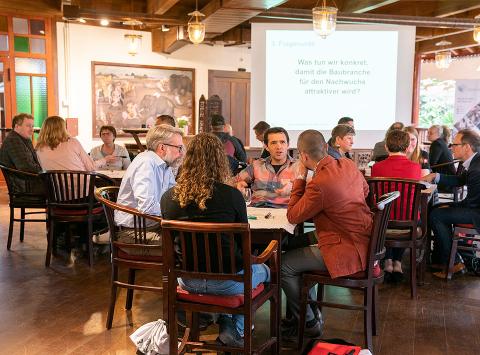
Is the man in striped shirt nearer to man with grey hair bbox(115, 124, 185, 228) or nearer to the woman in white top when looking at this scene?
man with grey hair bbox(115, 124, 185, 228)

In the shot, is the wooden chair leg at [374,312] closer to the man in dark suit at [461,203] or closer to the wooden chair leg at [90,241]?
the man in dark suit at [461,203]

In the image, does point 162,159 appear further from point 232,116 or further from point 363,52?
point 232,116

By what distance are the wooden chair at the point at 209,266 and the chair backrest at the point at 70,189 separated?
6.95 feet

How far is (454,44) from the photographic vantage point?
10742 mm

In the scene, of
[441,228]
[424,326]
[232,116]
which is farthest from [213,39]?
[424,326]

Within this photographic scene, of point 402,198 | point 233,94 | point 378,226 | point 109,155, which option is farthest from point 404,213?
point 233,94

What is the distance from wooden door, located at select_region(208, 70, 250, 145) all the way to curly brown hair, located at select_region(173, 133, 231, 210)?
8.59m

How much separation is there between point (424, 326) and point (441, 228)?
1.25 meters

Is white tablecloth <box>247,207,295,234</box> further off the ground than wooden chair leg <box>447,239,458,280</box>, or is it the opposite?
white tablecloth <box>247,207,295,234</box>

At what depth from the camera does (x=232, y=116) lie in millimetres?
11367

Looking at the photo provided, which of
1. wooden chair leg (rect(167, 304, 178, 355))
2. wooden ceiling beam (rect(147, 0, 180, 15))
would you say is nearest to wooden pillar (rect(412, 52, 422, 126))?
wooden ceiling beam (rect(147, 0, 180, 15))

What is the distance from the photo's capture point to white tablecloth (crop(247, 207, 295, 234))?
9.11 ft

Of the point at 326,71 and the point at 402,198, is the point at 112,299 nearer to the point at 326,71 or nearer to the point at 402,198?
the point at 402,198

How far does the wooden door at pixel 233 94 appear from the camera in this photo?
11.1 meters
